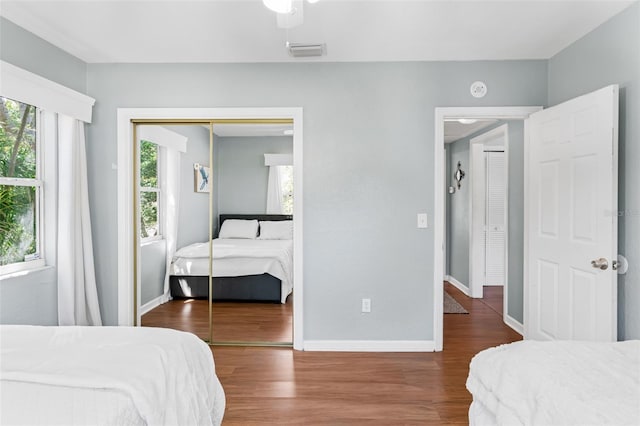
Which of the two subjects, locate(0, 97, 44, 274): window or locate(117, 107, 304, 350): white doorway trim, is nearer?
locate(0, 97, 44, 274): window

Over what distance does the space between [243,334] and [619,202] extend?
3.14m

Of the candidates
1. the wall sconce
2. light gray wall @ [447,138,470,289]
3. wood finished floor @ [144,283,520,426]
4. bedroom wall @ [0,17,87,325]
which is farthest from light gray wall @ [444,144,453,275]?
bedroom wall @ [0,17,87,325]

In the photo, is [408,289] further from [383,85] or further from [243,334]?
[383,85]

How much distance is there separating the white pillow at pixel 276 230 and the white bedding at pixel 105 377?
170 cm

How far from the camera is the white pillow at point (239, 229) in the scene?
11.5 feet

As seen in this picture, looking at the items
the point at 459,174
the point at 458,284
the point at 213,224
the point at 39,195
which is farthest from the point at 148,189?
the point at 458,284

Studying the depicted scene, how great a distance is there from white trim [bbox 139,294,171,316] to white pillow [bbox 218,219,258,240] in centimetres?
84

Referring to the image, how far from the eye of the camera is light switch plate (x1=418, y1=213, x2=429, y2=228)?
10.6 feet

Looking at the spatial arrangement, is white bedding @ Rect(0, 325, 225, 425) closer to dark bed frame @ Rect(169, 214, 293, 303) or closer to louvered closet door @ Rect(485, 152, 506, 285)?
dark bed frame @ Rect(169, 214, 293, 303)

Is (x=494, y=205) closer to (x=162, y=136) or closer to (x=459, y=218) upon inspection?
(x=459, y=218)

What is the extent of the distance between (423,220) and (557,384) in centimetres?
209

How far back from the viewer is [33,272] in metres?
2.79

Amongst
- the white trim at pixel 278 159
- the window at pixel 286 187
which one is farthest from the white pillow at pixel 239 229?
the white trim at pixel 278 159

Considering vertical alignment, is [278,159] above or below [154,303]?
above
